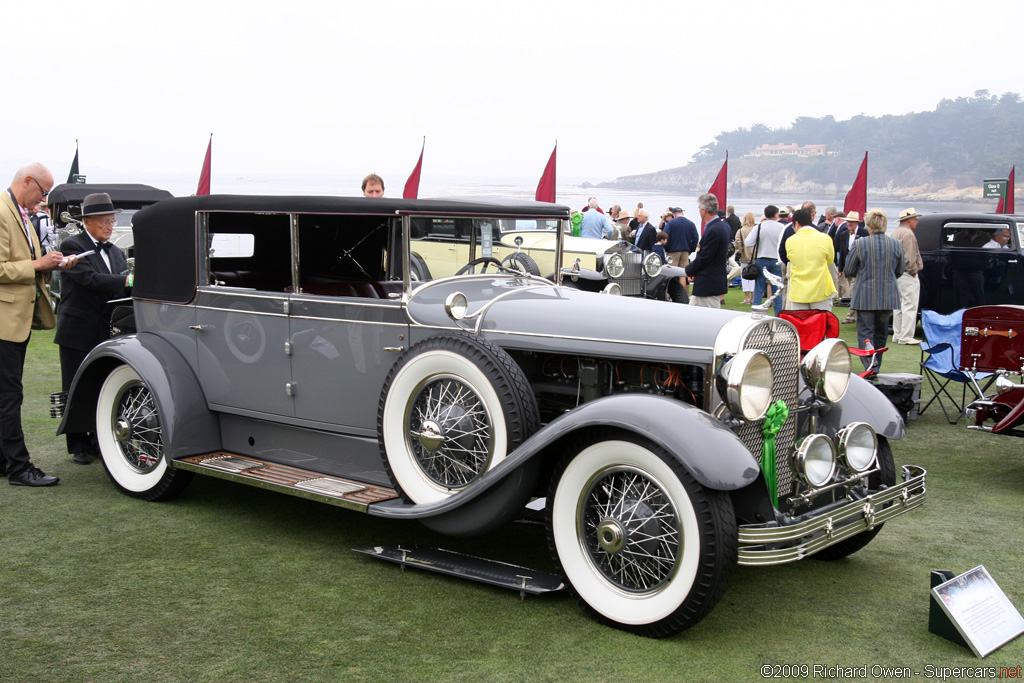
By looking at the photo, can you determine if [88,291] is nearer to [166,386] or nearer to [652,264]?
[166,386]

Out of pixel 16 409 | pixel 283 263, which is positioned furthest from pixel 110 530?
pixel 283 263

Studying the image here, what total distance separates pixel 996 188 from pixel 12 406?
650 inches

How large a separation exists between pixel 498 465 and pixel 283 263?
8.28 feet

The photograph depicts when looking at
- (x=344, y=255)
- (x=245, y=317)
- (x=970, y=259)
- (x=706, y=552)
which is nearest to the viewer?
(x=706, y=552)

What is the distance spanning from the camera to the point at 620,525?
3338 millimetres

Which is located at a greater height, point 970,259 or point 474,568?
point 970,259

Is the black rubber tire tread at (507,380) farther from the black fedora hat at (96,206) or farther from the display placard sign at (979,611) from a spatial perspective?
the black fedora hat at (96,206)

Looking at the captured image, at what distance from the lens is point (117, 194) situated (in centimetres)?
1168

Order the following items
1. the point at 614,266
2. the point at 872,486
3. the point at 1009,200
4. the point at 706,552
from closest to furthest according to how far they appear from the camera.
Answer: the point at 706,552, the point at 872,486, the point at 614,266, the point at 1009,200

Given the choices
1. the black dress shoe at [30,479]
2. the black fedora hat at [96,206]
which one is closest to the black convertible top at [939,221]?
the black fedora hat at [96,206]

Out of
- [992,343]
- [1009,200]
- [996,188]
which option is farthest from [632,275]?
[996,188]

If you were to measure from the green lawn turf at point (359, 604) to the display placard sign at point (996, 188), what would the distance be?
12478 millimetres

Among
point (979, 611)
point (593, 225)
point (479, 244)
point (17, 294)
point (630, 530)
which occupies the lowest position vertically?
point (979, 611)

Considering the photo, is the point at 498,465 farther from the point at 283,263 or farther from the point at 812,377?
the point at 283,263
